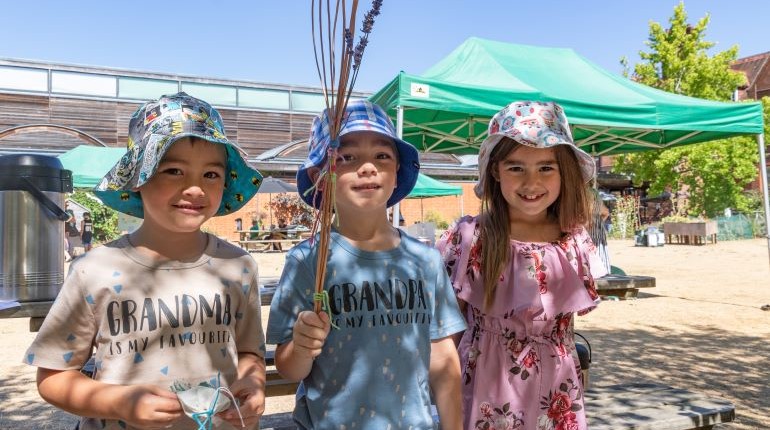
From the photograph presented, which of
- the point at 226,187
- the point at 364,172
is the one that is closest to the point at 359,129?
the point at 364,172

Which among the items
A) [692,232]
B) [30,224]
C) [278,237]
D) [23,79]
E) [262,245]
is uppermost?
[23,79]

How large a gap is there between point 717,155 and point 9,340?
84.4 feet

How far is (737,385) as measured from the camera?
14.9 ft

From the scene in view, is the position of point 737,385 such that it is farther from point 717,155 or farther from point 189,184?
point 717,155

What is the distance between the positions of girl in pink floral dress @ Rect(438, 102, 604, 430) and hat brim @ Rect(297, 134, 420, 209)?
1.04 feet

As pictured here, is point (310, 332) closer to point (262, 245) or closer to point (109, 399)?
point (109, 399)

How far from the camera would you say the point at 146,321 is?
1393mm

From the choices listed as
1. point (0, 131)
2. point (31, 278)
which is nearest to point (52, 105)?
point (0, 131)

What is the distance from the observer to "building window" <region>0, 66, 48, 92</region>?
22.4 meters

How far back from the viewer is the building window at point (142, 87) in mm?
24239

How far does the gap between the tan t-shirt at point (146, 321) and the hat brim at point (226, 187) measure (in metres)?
0.15

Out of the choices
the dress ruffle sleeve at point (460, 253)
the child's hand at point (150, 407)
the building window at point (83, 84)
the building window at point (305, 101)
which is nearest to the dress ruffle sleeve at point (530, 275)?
the dress ruffle sleeve at point (460, 253)

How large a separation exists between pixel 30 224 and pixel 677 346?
5744mm

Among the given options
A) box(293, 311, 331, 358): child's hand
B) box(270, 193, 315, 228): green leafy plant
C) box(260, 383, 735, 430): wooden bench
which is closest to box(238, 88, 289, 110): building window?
box(270, 193, 315, 228): green leafy plant
